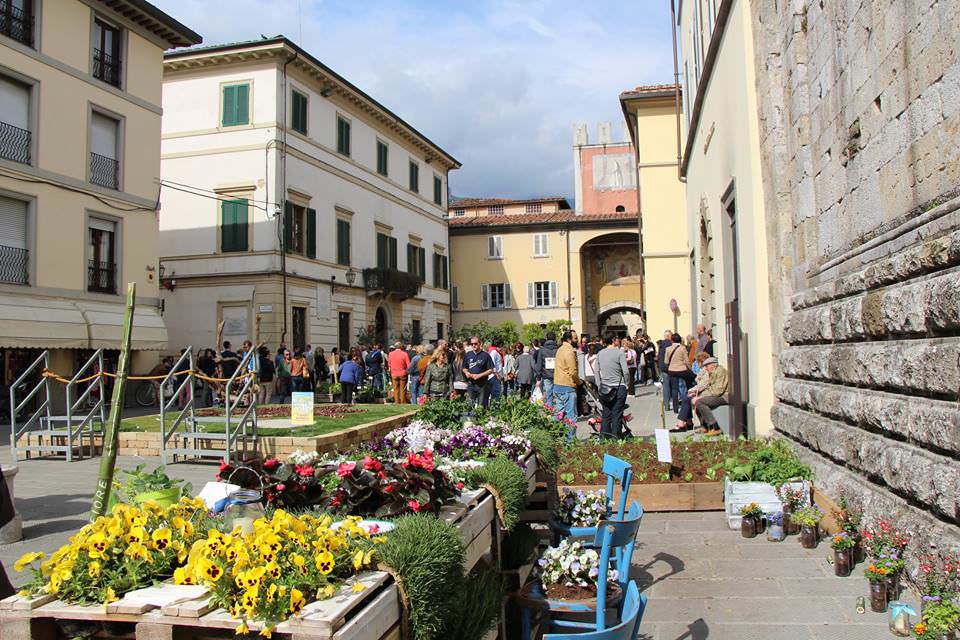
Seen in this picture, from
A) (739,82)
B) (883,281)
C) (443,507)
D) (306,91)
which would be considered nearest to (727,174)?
(739,82)

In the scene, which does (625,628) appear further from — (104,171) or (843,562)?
(104,171)

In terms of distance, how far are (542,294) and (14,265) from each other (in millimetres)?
29789

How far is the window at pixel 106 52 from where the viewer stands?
829 inches

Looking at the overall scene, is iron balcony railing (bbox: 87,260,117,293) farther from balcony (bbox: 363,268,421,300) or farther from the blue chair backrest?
the blue chair backrest

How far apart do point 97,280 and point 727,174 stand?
16.3 m

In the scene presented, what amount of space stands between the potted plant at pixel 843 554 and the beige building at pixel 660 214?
2390 centimetres

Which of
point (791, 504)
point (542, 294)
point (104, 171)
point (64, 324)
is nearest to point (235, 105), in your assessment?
point (104, 171)

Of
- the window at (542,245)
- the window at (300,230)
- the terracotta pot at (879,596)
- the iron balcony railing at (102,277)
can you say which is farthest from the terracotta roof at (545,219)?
the terracotta pot at (879,596)

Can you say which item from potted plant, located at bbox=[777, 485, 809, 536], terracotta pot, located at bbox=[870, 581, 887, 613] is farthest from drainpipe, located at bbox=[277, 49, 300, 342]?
terracotta pot, located at bbox=[870, 581, 887, 613]

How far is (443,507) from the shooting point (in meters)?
3.29

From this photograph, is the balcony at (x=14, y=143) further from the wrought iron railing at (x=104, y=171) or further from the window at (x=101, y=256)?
the window at (x=101, y=256)

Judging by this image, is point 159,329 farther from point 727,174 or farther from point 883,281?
point 883,281

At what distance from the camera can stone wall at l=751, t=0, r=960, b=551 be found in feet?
15.2

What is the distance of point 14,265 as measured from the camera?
61.4 feet
